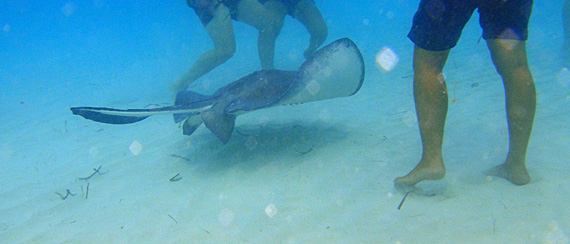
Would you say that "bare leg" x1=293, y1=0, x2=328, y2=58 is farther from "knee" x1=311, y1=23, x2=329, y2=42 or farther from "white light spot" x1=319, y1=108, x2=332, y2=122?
"white light spot" x1=319, y1=108, x2=332, y2=122

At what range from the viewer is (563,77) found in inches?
185

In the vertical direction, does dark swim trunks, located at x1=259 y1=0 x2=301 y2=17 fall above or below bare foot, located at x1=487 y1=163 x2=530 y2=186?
above

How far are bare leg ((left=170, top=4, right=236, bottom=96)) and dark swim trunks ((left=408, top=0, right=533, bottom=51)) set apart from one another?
4.93 meters

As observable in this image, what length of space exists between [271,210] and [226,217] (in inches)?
15.9

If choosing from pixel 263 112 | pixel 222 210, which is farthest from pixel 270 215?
pixel 263 112

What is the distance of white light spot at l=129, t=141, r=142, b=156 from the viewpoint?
4289mm

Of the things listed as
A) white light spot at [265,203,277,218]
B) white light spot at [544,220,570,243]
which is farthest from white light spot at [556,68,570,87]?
white light spot at [265,203,277,218]

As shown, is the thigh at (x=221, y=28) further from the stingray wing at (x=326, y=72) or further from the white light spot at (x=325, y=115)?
the stingray wing at (x=326, y=72)

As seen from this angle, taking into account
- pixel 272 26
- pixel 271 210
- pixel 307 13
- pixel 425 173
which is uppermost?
pixel 307 13

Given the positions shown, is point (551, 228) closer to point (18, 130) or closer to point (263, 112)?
point (263, 112)

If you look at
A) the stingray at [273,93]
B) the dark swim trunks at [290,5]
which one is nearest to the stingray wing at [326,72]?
the stingray at [273,93]

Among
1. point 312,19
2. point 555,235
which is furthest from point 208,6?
point 555,235

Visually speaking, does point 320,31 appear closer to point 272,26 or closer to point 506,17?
point 272,26

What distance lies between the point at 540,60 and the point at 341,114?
5194 mm
